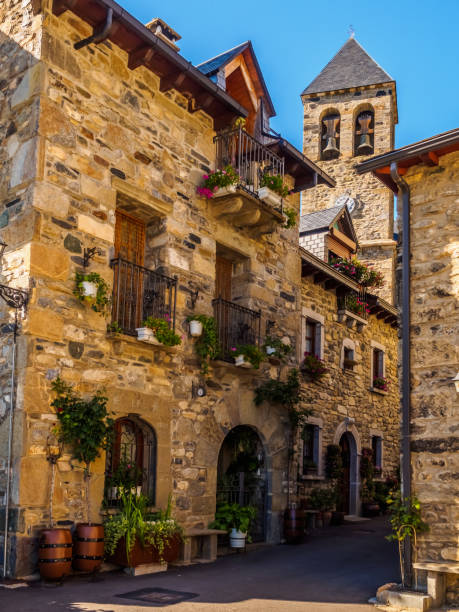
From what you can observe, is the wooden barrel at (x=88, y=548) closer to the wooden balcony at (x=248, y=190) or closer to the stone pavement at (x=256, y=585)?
the stone pavement at (x=256, y=585)

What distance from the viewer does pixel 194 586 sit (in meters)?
7.91

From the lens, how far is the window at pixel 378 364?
18.6 m

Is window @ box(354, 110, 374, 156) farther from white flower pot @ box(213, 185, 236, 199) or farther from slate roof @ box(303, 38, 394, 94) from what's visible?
white flower pot @ box(213, 185, 236, 199)

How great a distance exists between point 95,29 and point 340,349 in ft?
30.7

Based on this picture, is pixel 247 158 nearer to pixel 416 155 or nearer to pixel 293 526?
pixel 416 155

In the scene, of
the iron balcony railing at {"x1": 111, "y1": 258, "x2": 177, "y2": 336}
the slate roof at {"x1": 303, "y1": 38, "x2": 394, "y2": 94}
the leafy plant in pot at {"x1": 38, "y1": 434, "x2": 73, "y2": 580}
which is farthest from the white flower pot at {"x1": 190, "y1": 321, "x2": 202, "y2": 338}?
the slate roof at {"x1": 303, "y1": 38, "x2": 394, "y2": 94}

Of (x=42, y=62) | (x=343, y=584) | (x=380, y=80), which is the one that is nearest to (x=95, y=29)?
(x=42, y=62)

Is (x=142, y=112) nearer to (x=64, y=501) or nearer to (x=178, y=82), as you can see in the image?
(x=178, y=82)

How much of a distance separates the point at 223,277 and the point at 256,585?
17.1 ft

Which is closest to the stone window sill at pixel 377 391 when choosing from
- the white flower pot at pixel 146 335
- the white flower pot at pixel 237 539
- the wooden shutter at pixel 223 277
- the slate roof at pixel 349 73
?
the wooden shutter at pixel 223 277

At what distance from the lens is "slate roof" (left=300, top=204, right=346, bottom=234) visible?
717 inches

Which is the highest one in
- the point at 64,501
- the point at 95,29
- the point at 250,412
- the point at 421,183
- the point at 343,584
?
the point at 95,29

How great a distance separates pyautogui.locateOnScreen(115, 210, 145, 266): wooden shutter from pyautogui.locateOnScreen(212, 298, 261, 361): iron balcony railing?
1592 mm

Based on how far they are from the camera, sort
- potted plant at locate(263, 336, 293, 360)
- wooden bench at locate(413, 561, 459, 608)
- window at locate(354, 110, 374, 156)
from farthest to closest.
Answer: window at locate(354, 110, 374, 156), potted plant at locate(263, 336, 293, 360), wooden bench at locate(413, 561, 459, 608)
